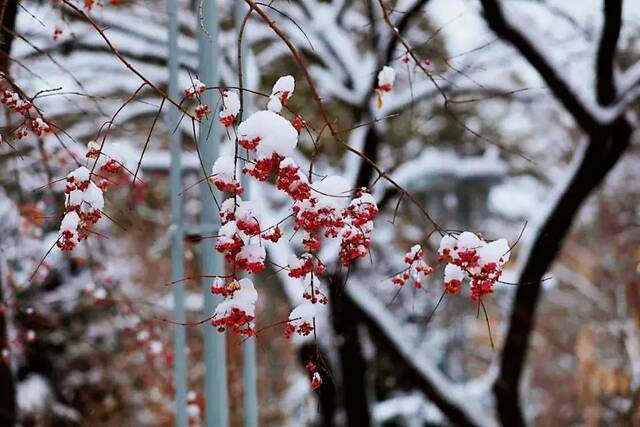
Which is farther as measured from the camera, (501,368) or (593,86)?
(501,368)

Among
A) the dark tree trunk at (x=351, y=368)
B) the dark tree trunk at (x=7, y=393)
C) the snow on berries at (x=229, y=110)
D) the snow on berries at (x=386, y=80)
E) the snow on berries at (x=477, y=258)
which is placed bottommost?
the snow on berries at (x=477, y=258)

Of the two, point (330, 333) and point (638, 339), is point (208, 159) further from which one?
point (638, 339)

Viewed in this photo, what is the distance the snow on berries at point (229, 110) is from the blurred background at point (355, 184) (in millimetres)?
310

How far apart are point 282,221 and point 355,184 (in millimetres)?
5459

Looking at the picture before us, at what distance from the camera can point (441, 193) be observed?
7539mm

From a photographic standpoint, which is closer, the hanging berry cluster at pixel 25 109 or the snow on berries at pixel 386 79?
the hanging berry cluster at pixel 25 109

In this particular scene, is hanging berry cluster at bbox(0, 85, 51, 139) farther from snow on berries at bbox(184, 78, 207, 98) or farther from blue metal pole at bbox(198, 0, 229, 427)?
blue metal pole at bbox(198, 0, 229, 427)

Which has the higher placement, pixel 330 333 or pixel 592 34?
pixel 592 34

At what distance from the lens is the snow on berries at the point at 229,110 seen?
1932mm

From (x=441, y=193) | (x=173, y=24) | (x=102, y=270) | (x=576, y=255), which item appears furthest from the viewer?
(x=576, y=255)

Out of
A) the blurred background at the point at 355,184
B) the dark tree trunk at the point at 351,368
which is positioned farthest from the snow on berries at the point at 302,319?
the dark tree trunk at the point at 351,368

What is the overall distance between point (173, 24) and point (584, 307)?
14.0 m

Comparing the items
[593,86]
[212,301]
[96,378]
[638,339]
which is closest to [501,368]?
[593,86]

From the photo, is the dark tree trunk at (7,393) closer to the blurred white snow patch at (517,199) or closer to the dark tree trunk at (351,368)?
the dark tree trunk at (351,368)
